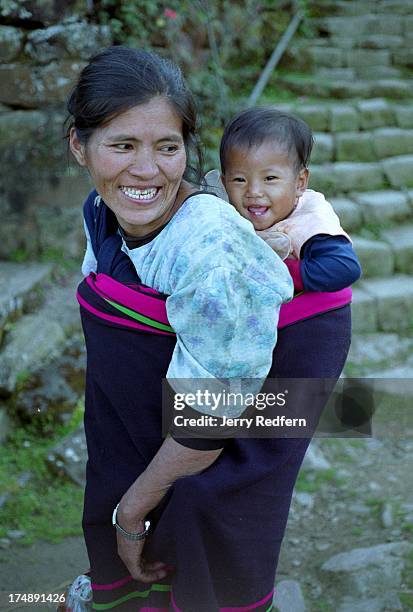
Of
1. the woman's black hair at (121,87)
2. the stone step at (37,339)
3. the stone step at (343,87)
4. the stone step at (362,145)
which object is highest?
the stone step at (343,87)

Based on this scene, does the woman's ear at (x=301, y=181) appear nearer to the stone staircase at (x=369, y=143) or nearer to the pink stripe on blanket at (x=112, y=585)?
the pink stripe on blanket at (x=112, y=585)

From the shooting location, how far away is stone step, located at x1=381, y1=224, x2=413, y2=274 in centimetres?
470

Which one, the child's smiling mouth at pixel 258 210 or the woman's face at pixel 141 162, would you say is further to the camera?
the child's smiling mouth at pixel 258 210

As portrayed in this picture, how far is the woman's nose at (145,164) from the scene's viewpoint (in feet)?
4.59

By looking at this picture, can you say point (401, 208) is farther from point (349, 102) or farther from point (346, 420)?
point (346, 420)

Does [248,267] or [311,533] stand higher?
[248,267]

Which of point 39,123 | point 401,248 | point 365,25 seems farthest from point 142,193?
point 365,25

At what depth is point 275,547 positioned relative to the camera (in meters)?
1.65

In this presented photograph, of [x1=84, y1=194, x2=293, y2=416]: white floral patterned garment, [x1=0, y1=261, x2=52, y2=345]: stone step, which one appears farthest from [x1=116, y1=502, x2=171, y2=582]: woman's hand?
[x1=0, y1=261, x2=52, y2=345]: stone step

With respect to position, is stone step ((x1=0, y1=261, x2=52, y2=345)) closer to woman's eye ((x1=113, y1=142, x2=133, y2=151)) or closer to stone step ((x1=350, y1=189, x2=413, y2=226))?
woman's eye ((x1=113, y1=142, x2=133, y2=151))

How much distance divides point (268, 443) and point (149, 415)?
26 centimetres

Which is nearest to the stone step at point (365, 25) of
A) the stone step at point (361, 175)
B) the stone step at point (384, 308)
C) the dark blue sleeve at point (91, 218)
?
the stone step at point (361, 175)

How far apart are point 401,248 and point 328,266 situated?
3.40 metres

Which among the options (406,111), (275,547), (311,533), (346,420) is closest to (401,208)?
(406,111)
